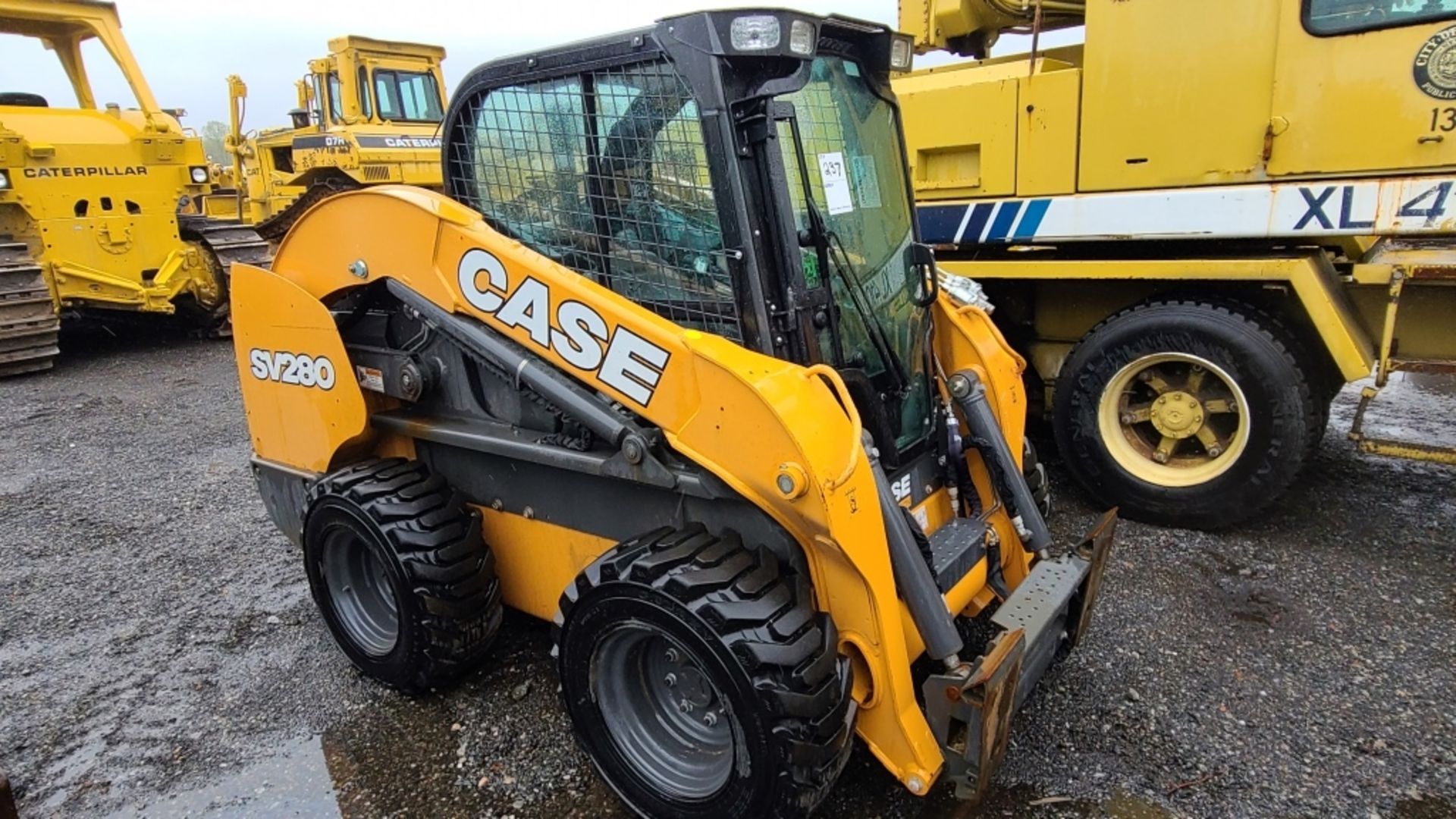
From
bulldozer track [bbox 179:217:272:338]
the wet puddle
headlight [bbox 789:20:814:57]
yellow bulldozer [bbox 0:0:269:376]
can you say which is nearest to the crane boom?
headlight [bbox 789:20:814:57]

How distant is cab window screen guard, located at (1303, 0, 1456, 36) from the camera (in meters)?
3.59

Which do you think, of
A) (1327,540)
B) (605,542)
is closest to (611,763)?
(605,542)

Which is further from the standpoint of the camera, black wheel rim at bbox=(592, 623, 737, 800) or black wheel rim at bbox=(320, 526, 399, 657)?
black wheel rim at bbox=(320, 526, 399, 657)

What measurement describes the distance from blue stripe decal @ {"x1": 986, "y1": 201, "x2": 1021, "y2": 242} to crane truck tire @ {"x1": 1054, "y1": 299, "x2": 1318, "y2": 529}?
694 mm

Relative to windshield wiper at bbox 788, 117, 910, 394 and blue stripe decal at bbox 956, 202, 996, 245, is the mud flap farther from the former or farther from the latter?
blue stripe decal at bbox 956, 202, 996, 245

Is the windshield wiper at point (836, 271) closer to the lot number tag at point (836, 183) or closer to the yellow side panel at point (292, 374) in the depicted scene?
the lot number tag at point (836, 183)

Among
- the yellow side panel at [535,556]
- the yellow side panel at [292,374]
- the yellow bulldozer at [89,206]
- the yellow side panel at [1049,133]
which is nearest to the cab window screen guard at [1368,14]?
the yellow side panel at [1049,133]

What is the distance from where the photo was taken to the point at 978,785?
86.9 inches

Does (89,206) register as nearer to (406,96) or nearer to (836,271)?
(406,96)

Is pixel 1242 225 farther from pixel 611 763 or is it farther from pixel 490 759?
pixel 490 759

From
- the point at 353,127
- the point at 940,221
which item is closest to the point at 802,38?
the point at 940,221

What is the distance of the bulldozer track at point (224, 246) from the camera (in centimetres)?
971

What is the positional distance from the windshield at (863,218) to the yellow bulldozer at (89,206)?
8.55 metres

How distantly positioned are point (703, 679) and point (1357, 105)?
142 inches
